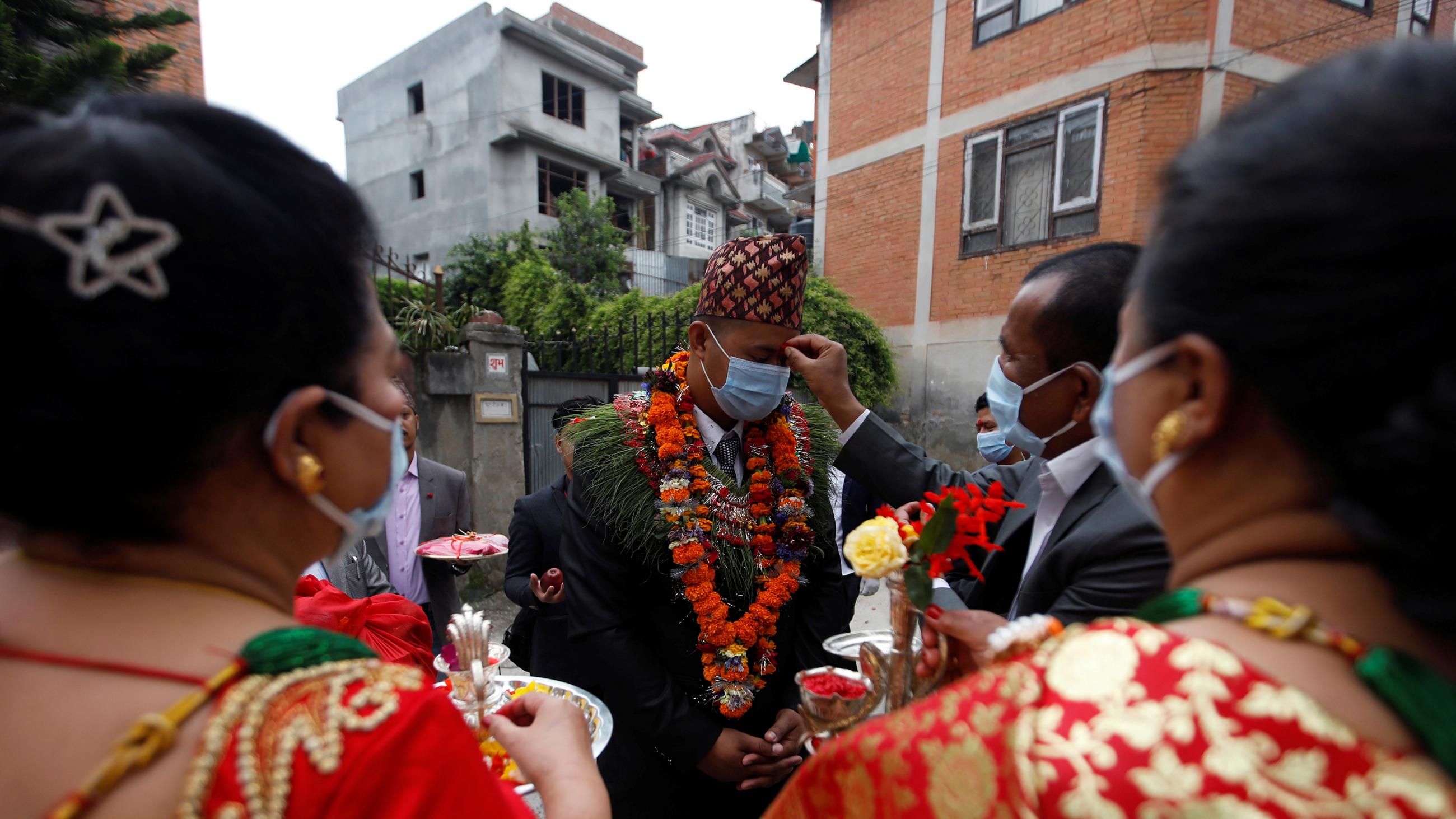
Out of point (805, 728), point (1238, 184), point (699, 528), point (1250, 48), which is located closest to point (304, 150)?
point (1238, 184)

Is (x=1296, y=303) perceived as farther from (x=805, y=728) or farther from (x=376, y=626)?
(x=376, y=626)

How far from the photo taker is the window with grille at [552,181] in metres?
22.9

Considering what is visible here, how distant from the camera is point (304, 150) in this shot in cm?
87

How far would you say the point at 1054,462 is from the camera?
1.82m

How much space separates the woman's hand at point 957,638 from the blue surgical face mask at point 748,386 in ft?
3.54

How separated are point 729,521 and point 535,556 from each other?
5.45 ft

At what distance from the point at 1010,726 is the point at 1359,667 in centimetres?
34

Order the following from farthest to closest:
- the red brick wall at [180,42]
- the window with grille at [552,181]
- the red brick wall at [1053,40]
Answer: the window with grille at [552,181]
the red brick wall at [1053,40]
the red brick wall at [180,42]

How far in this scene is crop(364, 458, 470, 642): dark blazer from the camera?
144 inches

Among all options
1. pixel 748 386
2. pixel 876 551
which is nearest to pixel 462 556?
pixel 748 386

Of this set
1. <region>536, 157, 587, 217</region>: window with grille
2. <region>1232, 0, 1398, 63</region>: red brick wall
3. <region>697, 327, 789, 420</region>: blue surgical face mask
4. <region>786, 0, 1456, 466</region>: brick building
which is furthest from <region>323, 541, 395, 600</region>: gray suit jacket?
<region>536, 157, 587, 217</region>: window with grille

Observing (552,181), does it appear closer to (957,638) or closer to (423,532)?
(423,532)

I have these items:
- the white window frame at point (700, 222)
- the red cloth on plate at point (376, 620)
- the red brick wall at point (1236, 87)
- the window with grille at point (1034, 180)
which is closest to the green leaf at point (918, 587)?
the red cloth on plate at point (376, 620)

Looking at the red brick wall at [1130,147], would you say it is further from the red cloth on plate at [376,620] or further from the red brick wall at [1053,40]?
the red cloth on plate at [376,620]
